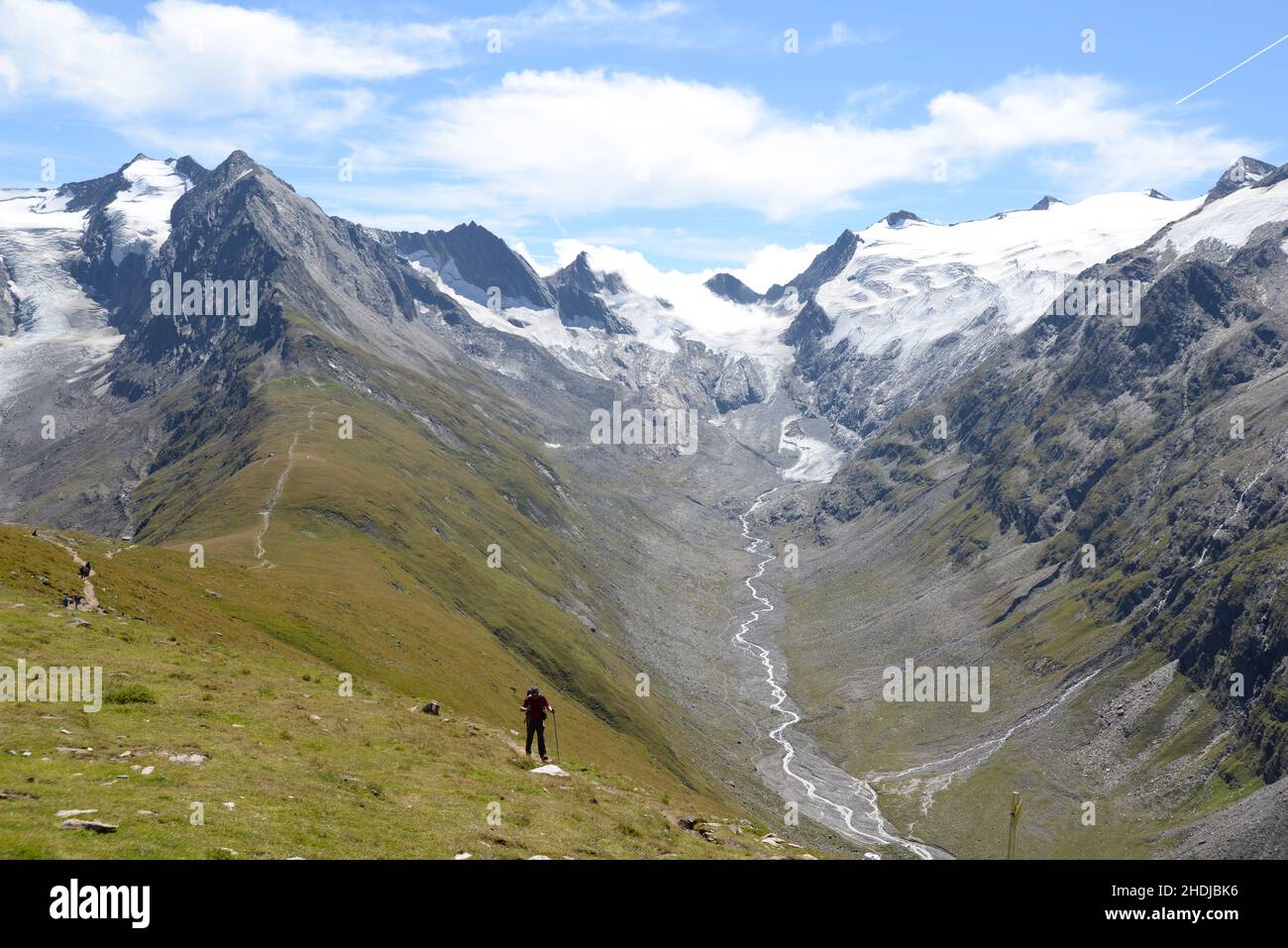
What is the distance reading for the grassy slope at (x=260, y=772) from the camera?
902 inches

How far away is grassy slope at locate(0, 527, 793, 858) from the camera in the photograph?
902 inches

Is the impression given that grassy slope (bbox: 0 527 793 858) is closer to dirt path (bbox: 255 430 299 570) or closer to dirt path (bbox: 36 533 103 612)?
dirt path (bbox: 36 533 103 612)

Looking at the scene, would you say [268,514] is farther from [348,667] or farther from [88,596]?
[88,596]

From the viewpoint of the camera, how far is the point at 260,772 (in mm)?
28578

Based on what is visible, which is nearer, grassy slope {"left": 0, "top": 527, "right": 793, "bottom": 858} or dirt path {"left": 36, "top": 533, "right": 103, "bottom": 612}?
grassy slope {"left": 0, "top": 527, "right": 793, "bottom": 858}

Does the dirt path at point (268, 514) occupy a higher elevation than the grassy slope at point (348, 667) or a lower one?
higher

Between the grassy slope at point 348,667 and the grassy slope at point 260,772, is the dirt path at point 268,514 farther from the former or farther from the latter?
the grassy slope at point 260,772

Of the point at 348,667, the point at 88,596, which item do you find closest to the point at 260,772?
the point at 88,596

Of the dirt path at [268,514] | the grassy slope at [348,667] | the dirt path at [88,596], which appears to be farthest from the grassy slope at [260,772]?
the dirt path at [268,514]

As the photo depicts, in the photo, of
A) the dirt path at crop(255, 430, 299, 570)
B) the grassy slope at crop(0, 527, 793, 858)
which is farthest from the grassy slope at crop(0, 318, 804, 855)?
the dirt path at crop(255, 430, 299, 570)
